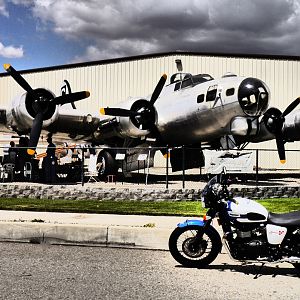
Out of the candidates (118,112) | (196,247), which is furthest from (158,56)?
(196,247)

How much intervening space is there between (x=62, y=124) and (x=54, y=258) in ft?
50.3

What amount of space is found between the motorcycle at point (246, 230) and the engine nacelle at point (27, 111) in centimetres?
1374

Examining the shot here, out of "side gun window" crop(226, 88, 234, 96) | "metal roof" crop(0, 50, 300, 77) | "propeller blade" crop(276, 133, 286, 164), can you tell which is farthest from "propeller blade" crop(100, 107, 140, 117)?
"metal roof" crop(0, 50, 300, 77)

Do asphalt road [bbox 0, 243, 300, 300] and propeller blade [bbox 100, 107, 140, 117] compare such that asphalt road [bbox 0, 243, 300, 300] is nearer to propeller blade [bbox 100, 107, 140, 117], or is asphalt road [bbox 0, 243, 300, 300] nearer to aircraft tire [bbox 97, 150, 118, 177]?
propeller blade [bbox 100, 107, 140, 117]

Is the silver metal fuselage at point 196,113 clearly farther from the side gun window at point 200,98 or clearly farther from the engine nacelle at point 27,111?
the engine nacelle at point 27,111

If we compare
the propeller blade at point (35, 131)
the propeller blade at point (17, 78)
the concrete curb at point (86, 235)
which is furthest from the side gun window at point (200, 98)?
the concrete curb at point (86, 235)

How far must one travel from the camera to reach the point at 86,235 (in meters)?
8.55

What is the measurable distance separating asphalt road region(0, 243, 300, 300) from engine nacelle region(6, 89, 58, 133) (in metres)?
12.0

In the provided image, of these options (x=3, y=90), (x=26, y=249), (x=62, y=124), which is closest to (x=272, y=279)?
(x=26, y=249)

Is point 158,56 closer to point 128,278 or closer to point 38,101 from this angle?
point 38,101

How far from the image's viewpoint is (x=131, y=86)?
37.9 metres

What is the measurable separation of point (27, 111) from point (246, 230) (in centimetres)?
1458

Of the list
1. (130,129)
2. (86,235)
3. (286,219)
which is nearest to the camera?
Answer: (286,219)

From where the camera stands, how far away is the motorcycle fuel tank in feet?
20.4
